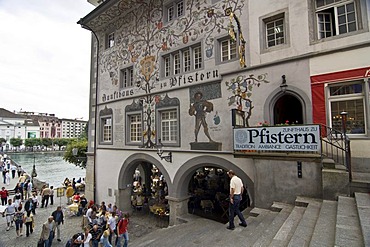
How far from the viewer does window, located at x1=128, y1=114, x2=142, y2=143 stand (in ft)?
44.5

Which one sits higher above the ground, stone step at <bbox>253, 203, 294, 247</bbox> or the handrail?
the handrail

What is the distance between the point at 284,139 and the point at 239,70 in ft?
12.1

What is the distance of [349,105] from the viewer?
7070mm

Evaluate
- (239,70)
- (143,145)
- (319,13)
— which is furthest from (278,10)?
(143,145)

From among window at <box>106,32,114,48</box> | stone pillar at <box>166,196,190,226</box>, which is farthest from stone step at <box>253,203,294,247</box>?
window at <box>106,32,114,48</box>

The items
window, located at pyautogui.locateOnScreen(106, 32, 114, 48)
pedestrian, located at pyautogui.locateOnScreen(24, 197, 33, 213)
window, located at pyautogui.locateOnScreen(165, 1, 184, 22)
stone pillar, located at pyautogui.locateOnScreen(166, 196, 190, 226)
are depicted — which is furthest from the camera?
window, located at pyautogui.locateOnScreen(106, 32, 114, 48)

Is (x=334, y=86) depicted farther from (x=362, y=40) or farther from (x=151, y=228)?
(x=151, y=228)

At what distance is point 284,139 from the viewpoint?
6516 mm

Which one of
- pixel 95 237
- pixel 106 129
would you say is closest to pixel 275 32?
pixel 95 237

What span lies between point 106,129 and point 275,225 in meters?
13.0

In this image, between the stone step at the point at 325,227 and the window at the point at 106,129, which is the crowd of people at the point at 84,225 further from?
the stone step at the point at 325,227

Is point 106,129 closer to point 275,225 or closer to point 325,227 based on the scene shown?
point 275,225

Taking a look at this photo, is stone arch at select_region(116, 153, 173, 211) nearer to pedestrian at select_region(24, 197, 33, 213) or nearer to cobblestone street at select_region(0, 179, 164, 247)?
cobblestone street at select_region(0, 179, 164, 247)

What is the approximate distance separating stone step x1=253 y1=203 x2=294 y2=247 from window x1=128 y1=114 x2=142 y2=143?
8.90m
